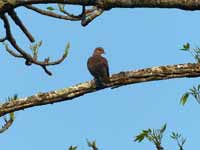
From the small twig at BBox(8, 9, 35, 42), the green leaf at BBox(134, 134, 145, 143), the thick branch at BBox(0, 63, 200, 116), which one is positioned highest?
the small twig at BBox(8, 9, 35, 42)

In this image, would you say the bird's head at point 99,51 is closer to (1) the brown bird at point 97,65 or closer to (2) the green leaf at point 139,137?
(1) the brown bird at point 97,65

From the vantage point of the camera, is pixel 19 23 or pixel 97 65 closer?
pixel 19 23

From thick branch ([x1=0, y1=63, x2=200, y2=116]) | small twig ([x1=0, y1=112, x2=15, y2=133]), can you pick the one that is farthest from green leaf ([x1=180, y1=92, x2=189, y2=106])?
small twig ([x1=0, y1=112, x2=15, y2=133])

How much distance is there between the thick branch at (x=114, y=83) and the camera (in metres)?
7.13

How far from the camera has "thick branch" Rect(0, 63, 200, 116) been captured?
7133 mm

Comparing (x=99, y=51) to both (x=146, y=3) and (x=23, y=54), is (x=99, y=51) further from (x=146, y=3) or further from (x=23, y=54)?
(x=146, y=3)

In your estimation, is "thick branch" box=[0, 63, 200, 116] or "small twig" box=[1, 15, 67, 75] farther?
"small twig" box=[1, 15, 67, 75]

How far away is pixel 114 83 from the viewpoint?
296 inches

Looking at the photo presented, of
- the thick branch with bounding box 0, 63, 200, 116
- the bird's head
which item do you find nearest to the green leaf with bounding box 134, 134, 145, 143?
the thick branch with bounding box 0, 63, 200, 116

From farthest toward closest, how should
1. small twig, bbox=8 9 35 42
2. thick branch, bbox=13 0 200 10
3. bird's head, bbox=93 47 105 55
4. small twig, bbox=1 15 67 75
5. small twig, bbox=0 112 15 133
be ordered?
bird's head, bbox=93 47 105 55
small twig, bbox=0 112 15 133
small twig, bbox=1 15 67 75
small twig, bbox=8 9 35 42
thick branch, bbox=13 0 200 10

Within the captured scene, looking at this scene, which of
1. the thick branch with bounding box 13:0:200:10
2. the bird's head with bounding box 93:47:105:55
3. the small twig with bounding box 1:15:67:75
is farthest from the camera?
the bird's head with bounding box 93:47:105:55

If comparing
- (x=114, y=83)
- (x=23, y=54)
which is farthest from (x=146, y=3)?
(x=23, y=54)

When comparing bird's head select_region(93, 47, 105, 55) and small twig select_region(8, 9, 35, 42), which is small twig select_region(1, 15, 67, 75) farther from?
bird's head select_region(93, 47, 105, 55)

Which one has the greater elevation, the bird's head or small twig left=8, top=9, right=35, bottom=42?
small twig left=8, top=9, right=35, bottom=42
